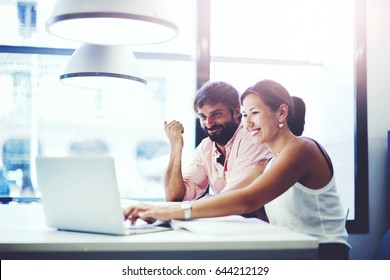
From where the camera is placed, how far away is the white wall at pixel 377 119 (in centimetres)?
386

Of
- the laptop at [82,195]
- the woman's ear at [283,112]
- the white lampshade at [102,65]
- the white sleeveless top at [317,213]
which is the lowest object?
the white sleeveless top at [317,213]

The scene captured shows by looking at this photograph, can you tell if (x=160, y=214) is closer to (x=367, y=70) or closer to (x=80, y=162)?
(x=80, y=162)

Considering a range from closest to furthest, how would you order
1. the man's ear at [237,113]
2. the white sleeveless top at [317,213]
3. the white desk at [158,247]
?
the white desk at [158,247] → the white sleeveless top at [317,213] → the man's ear at [237,113]

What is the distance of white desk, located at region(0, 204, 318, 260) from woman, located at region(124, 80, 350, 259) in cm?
25

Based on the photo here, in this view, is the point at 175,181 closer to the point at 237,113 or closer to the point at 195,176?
the point at 195,176

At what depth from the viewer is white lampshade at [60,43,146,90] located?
2494 mm

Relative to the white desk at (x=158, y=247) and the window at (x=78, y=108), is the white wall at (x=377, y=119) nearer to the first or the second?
the window at (x=78, y=108)

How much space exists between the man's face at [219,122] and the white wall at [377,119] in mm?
1647

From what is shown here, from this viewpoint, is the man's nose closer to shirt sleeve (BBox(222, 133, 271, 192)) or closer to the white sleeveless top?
shirt sleeve (BBox(222, 133, 271, 192))

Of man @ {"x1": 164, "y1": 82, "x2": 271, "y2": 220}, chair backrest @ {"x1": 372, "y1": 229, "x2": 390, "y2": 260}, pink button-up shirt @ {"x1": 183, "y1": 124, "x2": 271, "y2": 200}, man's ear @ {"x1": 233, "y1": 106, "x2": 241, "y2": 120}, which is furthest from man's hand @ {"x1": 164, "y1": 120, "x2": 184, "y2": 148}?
chair backrest @ {"x1": 372, "y1": 229, "x2": 390, "y2": 260}

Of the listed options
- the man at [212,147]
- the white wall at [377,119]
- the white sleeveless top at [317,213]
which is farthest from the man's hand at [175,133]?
the white wall at [377,119]

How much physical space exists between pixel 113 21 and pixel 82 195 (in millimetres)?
638

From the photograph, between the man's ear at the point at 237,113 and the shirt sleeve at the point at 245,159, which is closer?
the shirt sleeve at the point at 245,159

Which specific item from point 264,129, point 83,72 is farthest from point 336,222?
point 83,72
